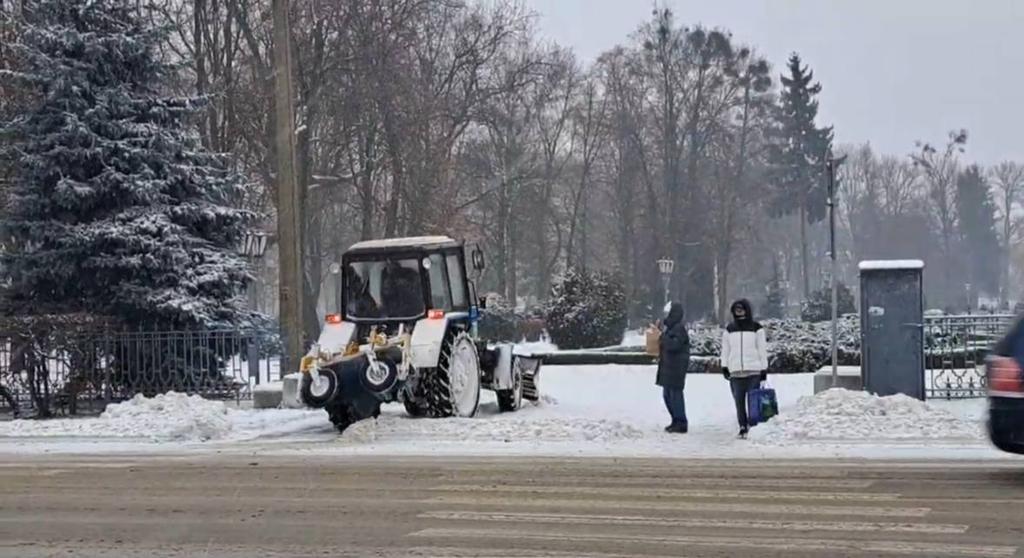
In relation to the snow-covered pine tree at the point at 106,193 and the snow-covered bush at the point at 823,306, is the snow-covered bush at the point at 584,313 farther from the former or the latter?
the snow-covered pine tree at the point at 106,193

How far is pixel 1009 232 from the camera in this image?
105188 mm

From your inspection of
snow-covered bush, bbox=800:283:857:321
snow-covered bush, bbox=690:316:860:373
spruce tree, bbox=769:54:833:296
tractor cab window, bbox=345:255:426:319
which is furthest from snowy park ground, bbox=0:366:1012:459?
spruce tree, bbox=769:54:833:296

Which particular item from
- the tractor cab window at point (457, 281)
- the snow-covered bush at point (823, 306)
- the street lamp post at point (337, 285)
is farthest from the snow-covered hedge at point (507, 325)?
the tractor cab window at point (457, 281)

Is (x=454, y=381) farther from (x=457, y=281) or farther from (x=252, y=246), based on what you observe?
(x=252, y=246)

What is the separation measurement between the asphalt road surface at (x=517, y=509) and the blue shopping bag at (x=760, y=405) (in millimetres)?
2590

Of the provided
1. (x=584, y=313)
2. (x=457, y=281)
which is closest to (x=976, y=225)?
(x=584, y=313)

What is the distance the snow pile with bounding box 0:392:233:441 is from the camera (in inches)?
650

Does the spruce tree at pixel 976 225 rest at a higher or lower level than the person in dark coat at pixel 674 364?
higher

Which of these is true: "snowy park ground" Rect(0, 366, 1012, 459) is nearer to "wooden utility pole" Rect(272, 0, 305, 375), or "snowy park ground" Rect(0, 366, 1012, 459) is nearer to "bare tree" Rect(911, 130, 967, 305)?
"wooden utility pole" Rect(272, 0, 305, 375)

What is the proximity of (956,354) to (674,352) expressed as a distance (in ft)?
19.6

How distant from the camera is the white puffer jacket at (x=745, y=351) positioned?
47.9 feet

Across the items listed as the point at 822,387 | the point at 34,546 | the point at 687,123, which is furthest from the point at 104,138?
the point at 687,123

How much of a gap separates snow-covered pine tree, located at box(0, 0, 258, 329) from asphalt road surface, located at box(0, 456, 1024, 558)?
9082 millimetres

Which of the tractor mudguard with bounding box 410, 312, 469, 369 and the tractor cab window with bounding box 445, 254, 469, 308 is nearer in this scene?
the tractor mudguard with bounding box 410, 312, 469, 369
